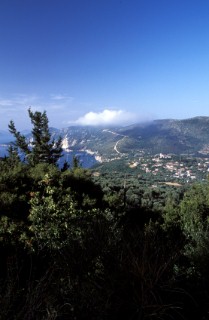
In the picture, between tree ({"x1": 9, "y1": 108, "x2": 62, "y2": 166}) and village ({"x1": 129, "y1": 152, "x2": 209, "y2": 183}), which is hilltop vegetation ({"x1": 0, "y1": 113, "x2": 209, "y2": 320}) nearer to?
tree ({"x1": 9, "y1": 108, "x2": 62, "y2": 166})

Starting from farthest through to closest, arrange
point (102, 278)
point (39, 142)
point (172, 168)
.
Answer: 1. point (172, 168)
2. point (39, 142)
3. point (102, 278)

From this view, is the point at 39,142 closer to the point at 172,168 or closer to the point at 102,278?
the point at 102,278

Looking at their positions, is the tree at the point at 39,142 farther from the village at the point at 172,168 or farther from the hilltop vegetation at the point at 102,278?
the village at the point at 172,168

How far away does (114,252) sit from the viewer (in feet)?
18.9

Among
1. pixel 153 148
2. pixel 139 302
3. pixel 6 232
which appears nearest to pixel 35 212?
pixel 6 232

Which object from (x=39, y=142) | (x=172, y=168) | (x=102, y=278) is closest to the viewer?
(x=102, y=278)

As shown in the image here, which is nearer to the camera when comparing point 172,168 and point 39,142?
point 39,142

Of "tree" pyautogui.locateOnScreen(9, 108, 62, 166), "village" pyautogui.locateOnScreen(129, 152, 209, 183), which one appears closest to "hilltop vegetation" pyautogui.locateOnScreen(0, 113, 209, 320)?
"tree" pyautogui.locateOnScreen(9, 108, 62, 166)

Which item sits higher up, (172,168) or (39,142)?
(39,142)

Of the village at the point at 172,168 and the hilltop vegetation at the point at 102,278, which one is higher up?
the hilltop vegetation at the point at 102,278

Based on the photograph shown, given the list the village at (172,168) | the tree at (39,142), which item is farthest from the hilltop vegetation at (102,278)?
the village at (172,168)

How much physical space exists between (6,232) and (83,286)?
394 inches

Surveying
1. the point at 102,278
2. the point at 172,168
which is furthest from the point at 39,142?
the point at 172,168

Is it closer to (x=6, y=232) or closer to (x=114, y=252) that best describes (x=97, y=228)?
(x=114, y=252)
